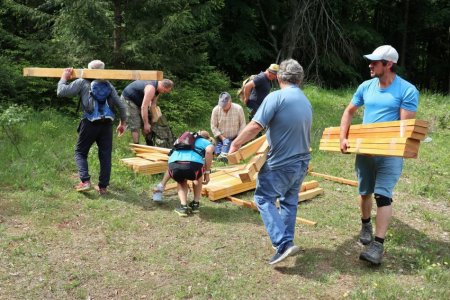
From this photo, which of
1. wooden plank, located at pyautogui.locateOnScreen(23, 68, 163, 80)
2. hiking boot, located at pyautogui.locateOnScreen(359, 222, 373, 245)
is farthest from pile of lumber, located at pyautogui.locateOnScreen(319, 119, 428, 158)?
wooden plank, located at pyautogui.locateOnScreen(23, 68, 163, 80)

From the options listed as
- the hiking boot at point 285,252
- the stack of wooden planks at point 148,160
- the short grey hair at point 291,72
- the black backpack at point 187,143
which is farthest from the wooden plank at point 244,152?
the stack of wooden planks at point 148,160

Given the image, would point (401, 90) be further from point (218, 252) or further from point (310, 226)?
point (218, 252)

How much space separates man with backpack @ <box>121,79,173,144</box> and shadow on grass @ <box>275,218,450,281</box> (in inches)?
168

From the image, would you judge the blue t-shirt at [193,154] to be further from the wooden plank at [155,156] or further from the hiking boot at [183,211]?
the wooden plank at [155,156]

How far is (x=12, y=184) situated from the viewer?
690 cm

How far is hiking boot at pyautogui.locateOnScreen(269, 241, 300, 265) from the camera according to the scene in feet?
14.8

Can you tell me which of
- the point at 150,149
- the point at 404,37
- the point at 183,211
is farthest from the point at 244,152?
the point at 404,37

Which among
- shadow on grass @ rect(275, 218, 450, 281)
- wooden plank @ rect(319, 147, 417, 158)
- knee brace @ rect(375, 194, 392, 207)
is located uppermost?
wooden plank @ rect(319, 147, 417, 158)

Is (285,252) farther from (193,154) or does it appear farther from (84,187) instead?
(84,187)

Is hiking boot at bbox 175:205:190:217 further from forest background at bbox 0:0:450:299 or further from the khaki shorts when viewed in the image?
the khaki shorts

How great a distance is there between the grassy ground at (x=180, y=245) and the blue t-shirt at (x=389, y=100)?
5.10 feet

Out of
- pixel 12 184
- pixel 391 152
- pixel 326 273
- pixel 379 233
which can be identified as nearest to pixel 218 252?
pixel 326 273

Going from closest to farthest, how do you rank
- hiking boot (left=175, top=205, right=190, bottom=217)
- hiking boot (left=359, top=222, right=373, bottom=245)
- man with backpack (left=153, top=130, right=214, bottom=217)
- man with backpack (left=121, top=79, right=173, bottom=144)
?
hiking boot (left=359, top=222, right=373, bottom=245), man with backpack (left=153, top=130, right=214, bottom=217), hiking boot (left=175, top=205, right=190, bottom=217), man with backpack (left=121, top=79, right=173, bottom=144)

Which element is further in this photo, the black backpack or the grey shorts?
the black backpack
